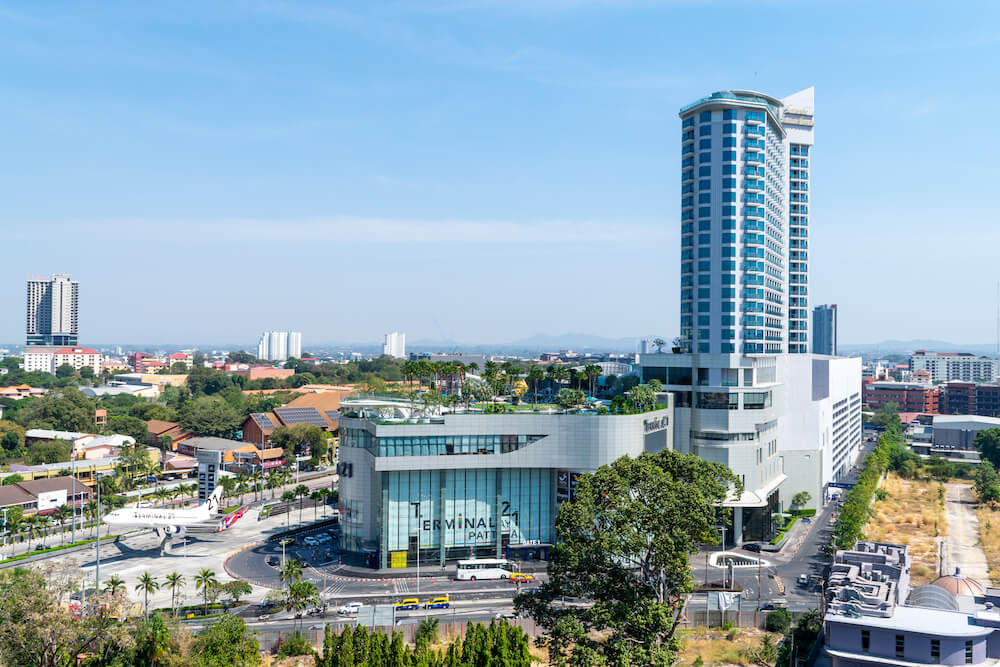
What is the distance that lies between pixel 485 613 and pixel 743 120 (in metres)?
75.1

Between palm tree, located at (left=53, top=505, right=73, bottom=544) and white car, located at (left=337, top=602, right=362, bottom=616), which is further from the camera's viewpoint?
palm tree, located at (left=53, top=505, right=73, bottom=544)

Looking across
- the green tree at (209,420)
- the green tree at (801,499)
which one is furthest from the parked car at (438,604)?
→ the green tree at (209,420)

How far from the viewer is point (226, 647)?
53.1 m

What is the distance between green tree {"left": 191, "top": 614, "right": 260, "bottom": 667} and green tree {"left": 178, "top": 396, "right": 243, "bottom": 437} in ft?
427

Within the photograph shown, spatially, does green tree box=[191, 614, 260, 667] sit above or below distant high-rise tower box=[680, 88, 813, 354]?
below

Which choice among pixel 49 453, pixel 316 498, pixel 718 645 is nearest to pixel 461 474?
pixel 718 645

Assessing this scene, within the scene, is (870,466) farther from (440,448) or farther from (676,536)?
(676,536)

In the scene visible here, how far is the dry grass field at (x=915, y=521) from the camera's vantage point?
91.9 meters

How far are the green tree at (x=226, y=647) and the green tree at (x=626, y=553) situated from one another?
62.9 ft

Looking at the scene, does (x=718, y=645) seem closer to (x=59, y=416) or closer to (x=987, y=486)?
(x=987, y=486)

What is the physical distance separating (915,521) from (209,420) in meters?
144

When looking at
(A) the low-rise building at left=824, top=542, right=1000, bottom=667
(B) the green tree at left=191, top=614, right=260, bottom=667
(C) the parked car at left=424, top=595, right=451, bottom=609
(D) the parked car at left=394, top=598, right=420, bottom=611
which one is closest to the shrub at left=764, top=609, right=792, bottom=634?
(A) the low-rise building at left=824, top=542, right=1000, bottom=667

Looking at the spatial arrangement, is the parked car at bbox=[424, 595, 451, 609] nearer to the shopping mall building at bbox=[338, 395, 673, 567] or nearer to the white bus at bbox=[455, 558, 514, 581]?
the white bus at bbox=[455, 558, 514, 581]

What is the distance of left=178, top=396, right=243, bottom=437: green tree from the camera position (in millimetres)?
177062
